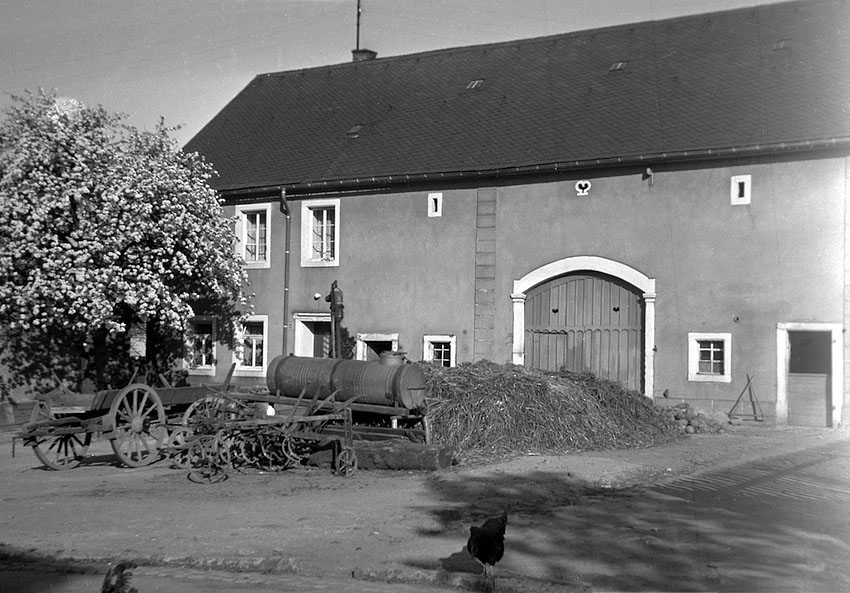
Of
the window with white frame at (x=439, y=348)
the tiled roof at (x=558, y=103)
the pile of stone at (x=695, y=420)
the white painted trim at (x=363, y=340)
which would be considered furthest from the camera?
the white painted trim at (x=363, y=340)

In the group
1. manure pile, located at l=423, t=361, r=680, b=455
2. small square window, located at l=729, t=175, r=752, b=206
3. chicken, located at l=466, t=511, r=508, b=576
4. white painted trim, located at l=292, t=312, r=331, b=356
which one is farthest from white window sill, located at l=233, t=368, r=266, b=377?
chicken, located at l=466, t=511, r=508, b=576

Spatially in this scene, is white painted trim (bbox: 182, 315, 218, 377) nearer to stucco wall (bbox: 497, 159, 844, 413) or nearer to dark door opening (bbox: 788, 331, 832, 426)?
stucco wall (bbox: 497, 159, 844, 413)

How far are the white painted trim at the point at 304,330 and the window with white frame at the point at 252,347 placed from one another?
937 millimetres

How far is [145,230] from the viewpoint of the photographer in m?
21.9

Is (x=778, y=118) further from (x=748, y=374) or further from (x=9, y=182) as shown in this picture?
(x=9, y=182)

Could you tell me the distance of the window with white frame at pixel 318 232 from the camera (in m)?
25.6

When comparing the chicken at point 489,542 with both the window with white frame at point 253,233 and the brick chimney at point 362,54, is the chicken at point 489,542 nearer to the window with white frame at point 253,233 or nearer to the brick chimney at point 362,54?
the window with white frame at point 253,233

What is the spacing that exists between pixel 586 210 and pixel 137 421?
11587 millimetres

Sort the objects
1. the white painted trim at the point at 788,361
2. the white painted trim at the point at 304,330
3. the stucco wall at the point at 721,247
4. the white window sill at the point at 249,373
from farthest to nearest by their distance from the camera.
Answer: the white window sill at the point at 249,373, the white painted trim at the point at 304,330, the stucco wall at the point at 721,247, the white painted trim at the point at 788,361

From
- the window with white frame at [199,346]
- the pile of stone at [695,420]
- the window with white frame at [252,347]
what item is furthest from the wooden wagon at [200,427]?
the window with white frame at [199,346]

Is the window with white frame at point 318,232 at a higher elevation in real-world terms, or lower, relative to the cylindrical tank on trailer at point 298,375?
higher

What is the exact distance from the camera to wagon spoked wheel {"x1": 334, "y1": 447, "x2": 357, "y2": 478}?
13.3 m

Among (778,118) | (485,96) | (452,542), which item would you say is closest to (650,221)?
(778,118)

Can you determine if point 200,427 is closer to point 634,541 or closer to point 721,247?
point 634,541
